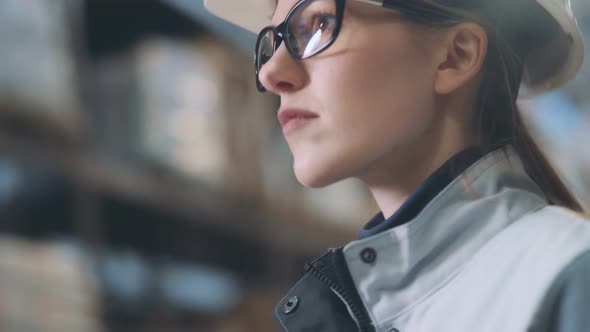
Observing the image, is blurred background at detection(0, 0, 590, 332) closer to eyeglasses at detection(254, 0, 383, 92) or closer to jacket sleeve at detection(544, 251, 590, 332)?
eyeglasses at detection(254, 0, 383, 92)

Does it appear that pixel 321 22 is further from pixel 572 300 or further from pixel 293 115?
pixel 572 300

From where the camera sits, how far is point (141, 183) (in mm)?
3719

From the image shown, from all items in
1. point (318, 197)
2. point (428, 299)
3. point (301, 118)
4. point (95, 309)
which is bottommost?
point (428, 299)

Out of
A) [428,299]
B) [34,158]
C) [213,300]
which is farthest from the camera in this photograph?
[213,300]

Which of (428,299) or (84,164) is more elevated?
(84,164)

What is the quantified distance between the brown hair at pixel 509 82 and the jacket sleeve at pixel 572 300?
6.3 inches

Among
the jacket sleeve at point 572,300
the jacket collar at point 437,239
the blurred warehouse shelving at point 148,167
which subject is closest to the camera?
the jacket sleeve at point 572,300

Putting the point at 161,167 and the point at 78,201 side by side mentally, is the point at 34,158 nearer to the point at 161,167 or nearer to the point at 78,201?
the point at 78,201

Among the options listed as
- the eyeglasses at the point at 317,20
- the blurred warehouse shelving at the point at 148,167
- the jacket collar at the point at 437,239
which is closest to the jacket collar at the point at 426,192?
the jacket collar at the point at 437,239

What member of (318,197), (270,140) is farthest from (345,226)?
(270,140)

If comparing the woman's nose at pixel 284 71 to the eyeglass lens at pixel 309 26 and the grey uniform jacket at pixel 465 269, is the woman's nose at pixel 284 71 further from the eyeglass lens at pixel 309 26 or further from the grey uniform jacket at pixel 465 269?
the grey uniform jacket at pixel 465 269

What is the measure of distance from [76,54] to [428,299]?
3135mm

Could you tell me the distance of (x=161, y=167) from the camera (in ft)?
12.4

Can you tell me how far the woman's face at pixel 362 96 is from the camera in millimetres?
630
